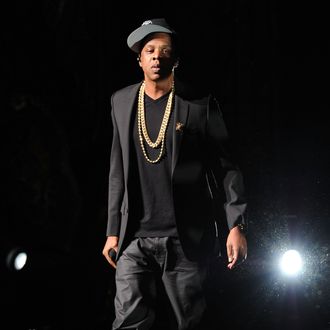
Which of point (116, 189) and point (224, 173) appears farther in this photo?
point (116, 189)

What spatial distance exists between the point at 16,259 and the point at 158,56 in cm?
155

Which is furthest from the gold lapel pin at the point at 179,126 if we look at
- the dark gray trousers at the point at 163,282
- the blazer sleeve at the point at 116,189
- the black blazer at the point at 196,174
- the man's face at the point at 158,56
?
the dark gray trousers at the point at 163,282

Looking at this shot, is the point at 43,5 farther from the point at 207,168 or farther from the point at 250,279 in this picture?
the point at 250,279

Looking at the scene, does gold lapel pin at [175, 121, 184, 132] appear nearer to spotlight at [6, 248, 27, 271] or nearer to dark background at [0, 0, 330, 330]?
spotlight at [6, 248, 27, 271]

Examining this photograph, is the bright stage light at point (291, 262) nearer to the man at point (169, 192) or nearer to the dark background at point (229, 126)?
the dark background at point (229, 126)

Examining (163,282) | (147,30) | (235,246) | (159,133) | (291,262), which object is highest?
Result: (147,30)

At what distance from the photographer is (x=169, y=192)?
2.99m

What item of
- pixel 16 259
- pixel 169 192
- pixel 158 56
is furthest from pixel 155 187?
pixel 16 259

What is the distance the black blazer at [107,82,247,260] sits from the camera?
9.73ft

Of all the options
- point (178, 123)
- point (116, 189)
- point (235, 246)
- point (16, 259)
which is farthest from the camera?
point (16, 259)

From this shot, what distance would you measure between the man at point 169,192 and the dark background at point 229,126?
4.40ft

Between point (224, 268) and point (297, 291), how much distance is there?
57 centimetres

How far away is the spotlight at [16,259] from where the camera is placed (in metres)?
3.60

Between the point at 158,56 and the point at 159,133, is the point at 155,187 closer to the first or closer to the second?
the point at 159,133
